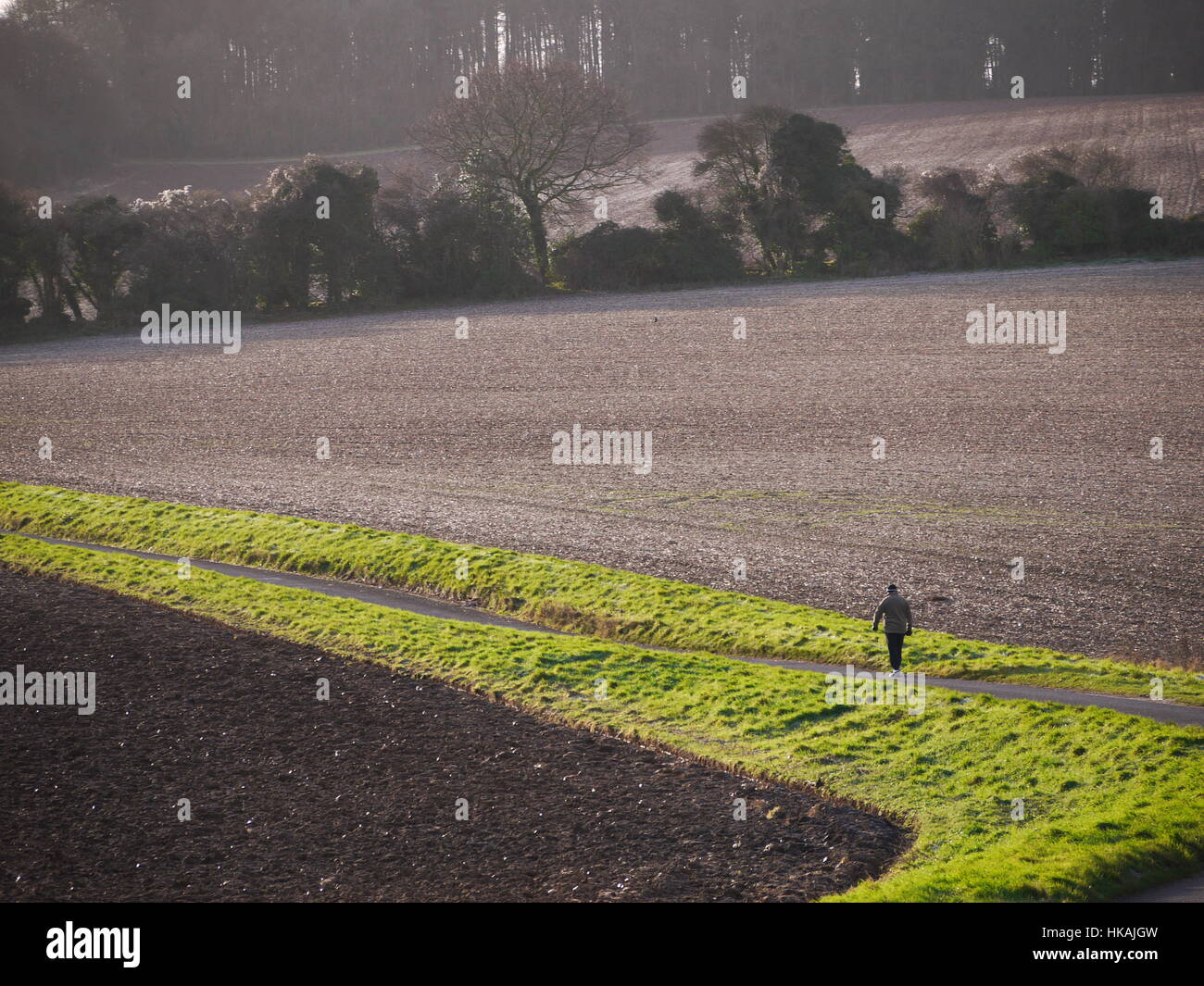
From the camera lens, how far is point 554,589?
20.6 m

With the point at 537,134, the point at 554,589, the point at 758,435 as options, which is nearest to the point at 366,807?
the point at 554,589

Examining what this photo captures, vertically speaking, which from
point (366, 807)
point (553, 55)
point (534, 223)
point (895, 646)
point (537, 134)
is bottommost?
point (366, 807)

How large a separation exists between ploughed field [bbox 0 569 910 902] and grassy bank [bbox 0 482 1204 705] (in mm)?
4294

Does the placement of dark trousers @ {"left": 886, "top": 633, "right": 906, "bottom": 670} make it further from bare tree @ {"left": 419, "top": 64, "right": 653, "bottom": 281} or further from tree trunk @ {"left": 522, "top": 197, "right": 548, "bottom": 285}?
tree trunk @ {"left": 522, "top": 197, "right": 548, "bottom": 285}

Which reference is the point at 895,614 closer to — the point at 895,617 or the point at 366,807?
the point at 895,617

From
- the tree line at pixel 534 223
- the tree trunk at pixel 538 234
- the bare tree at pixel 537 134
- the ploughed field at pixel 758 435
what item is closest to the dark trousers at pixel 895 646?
the ploughed field at pixel 758 435

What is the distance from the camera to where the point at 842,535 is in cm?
2325

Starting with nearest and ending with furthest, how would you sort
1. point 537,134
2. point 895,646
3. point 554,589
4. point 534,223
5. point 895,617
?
point 895,617 < point 895,646 < point 554,589 < point 537,134 < point 534,223

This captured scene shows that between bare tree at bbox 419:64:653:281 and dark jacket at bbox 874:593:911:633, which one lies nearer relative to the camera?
dark jacket at bbox 874:593:911:633

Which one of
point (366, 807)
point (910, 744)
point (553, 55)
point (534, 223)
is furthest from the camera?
point (553, 55)

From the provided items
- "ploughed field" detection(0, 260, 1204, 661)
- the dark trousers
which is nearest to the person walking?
the dark trousers

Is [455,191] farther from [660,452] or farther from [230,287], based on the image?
[660,452]

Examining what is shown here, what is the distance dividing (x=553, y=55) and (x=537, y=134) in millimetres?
61958

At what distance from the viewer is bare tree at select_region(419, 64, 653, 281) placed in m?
66.8
